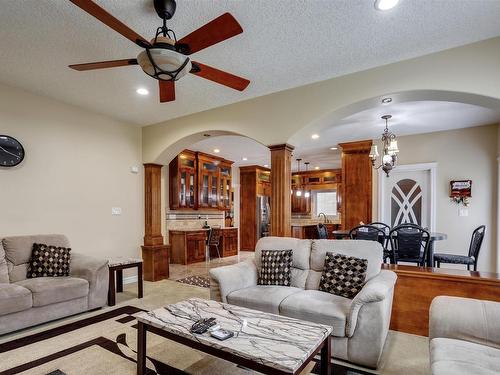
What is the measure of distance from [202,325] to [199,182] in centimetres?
545

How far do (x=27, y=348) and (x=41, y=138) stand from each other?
105 inches

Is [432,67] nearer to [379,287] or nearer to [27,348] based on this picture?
[379,287]

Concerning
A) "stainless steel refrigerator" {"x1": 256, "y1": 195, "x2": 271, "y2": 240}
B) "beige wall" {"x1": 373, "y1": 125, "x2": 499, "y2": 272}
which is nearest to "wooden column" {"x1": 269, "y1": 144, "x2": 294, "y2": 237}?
"beige wall" {"x1": 373, "y1": 125, "x2": 499, "y2": 272}

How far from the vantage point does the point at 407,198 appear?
230 inches

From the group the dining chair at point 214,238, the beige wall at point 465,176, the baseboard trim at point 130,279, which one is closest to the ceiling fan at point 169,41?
the baseboard trim at point 130,279

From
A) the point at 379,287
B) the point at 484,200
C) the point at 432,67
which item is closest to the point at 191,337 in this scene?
the point at 379,287

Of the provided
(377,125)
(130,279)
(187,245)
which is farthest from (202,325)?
(187,245)

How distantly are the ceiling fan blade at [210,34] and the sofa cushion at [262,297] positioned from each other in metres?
2.24

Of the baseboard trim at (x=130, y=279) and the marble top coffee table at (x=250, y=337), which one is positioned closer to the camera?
the marble top coffee table at (x=250, y=337)

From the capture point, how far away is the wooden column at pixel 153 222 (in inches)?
205

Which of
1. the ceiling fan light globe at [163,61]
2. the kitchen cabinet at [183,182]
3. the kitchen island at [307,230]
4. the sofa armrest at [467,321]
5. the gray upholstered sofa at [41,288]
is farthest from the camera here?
the kitchen island at [307,230]

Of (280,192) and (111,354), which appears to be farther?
(280,192)

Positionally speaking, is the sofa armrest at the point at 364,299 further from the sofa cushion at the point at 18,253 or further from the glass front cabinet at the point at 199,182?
the glass front cabinet at the point at 199,182

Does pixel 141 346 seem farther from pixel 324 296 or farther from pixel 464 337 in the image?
pixel 464 337
